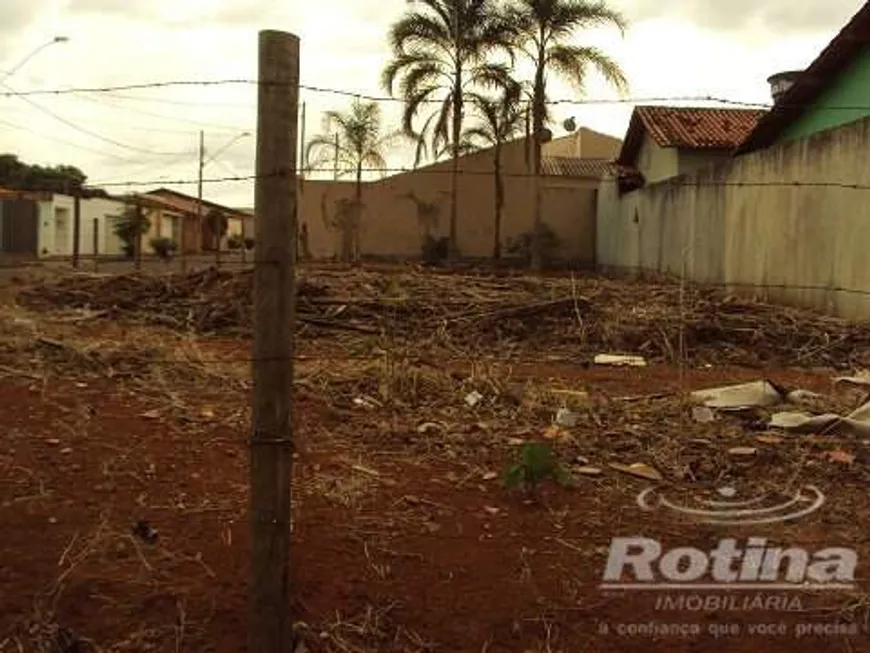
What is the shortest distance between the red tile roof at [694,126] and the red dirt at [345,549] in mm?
23159

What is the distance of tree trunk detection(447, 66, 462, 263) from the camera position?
90.0ft

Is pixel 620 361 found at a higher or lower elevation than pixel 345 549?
higher

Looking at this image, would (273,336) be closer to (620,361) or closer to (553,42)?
(620,361)

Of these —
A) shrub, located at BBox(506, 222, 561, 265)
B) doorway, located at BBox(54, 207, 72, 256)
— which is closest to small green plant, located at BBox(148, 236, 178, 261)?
doorway, located at BBox(54, 207, 72, 256)

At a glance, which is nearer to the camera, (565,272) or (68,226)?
(565,272)

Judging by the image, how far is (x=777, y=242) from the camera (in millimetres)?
13859

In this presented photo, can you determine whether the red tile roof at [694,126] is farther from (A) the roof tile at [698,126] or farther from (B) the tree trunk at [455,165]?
(B) the tree trunk at [455,165]

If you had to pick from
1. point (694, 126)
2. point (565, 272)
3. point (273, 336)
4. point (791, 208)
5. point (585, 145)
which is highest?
point (585, 145)

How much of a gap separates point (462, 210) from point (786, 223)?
18.9m

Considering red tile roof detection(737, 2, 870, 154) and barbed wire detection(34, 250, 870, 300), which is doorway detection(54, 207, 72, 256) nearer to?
barbed wire detection(34, 250, 870, 300)

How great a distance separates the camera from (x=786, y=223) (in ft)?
44.3

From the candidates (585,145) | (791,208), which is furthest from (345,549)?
(585,145)

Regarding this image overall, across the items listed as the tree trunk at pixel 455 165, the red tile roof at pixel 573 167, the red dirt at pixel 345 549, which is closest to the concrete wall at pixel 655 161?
the tree trunk at pixel 455 165

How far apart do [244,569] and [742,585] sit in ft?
5.35
